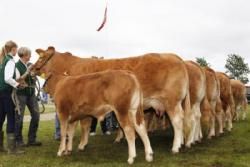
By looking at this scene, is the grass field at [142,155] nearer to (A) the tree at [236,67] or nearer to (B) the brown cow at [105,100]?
(B) the brown cow at [105,100]

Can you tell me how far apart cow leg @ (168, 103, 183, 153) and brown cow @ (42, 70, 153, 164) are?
140 cm

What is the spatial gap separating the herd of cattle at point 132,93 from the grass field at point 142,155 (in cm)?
33

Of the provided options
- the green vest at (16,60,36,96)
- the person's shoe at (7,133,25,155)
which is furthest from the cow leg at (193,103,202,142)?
the person's shoe at (7,133,25,155)

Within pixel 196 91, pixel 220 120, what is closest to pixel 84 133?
pixel 196 91

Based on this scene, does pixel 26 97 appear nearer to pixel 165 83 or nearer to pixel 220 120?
pixel 165 83

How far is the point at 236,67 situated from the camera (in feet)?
248

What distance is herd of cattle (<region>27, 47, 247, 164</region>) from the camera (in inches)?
360

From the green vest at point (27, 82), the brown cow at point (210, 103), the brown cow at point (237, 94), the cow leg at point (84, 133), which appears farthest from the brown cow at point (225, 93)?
the green vest at point (27, 82)

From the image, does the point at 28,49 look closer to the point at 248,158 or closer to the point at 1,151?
the point at 1,151

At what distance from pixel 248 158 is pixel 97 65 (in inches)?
176

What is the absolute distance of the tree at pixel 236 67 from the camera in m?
73.8

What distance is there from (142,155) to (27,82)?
139 inches

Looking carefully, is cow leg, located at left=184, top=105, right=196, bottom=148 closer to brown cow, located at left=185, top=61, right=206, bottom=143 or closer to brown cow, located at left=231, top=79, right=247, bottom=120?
brown cow, located at left=185, top=61, right=206, bottom=143

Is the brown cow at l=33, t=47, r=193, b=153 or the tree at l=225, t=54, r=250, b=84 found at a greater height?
the brown cow at l=33, t=47, r=193, b=153
